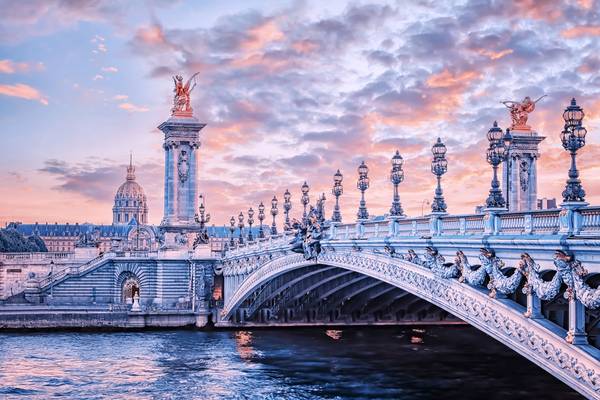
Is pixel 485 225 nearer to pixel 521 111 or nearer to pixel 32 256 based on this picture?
pixel 521 111

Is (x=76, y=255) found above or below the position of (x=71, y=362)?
above

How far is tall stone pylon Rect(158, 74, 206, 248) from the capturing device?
9988 cm

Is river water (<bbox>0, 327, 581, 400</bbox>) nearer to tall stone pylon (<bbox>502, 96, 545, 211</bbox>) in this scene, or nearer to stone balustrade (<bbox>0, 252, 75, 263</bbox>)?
tall stone pylon (<bbox>502, 96, 545, 211</bbox>)

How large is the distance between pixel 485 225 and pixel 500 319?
2.53 metres

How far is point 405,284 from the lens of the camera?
1321 inches

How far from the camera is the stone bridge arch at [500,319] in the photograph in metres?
21.1

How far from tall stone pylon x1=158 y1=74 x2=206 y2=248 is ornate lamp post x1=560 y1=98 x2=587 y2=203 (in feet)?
262

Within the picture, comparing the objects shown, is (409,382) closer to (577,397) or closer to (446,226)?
(577,397)

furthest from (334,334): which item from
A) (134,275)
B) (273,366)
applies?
(134,275)

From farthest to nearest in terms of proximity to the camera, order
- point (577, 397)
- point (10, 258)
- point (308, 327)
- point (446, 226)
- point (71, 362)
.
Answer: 1. point (10, 258)
2. point (308, 327)
3. point (71, 362)
4. point (577, 397)
5. point (446, 226)

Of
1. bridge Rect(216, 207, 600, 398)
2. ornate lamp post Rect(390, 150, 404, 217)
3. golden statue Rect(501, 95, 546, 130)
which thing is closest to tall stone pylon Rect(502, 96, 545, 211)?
golden statue Rect(501, 95, 546, 130)

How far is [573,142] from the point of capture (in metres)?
21.5

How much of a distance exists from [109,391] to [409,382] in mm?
13914

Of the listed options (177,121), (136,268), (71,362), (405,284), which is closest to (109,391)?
(71,362)
